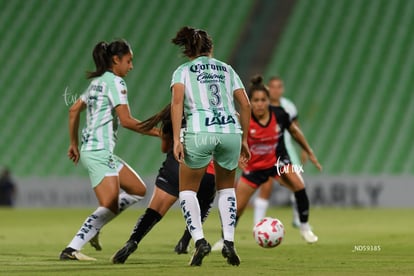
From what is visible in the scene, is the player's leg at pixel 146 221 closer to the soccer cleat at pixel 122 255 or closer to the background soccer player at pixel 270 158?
the soccer cleat at pixel 122 255

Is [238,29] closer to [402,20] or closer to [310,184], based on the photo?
[402,20]

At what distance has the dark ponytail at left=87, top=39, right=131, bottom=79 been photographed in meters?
8.49

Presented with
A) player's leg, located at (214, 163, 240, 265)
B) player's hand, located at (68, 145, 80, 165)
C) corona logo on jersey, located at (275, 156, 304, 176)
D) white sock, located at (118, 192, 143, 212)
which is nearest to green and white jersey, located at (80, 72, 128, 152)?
player's hand, located at (68, 145, 80, 165)

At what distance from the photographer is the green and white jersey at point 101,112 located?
8.41 metres

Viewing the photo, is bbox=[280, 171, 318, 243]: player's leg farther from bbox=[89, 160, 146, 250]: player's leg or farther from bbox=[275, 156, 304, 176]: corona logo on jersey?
bbox=[89, 160, 146, 250]: player's leg

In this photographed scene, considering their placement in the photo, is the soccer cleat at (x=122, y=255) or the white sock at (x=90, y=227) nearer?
the soccer cleat at (x=122, y=255)

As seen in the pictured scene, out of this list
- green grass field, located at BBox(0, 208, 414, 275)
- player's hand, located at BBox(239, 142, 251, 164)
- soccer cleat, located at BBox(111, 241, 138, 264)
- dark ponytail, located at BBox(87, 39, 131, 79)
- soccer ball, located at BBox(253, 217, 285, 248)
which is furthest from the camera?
soccer ball, located at BBox(253, 217, 285, 248)

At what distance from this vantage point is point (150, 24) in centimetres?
2586

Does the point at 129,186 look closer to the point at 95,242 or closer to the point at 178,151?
the point at 95,242

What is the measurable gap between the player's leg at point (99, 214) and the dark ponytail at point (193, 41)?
144 centimetres

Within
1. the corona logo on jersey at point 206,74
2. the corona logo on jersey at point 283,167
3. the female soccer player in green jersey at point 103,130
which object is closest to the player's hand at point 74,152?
the female soccer player in green jersey at point 103,130

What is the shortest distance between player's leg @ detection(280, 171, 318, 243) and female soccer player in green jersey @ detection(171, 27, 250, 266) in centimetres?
338

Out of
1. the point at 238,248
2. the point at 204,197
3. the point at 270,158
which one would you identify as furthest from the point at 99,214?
the point at 270,158

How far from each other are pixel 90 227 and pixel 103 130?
2.78ft
